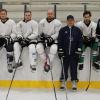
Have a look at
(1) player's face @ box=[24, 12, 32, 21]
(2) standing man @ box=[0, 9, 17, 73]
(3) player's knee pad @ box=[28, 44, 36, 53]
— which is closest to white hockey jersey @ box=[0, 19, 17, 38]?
(2) standing man @ box=[0, 9, 17, 73]

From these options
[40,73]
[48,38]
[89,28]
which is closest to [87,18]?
[89,28]

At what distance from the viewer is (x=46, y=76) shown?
530 cm

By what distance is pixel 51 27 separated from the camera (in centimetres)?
524

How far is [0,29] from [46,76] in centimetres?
102

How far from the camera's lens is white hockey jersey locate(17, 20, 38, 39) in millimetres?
5238

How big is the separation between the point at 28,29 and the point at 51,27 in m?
0.36

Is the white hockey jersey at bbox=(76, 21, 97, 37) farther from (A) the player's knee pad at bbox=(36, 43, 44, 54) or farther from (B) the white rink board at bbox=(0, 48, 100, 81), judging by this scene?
(A) the player's knee pad at bbox=(36, 43, 44, 54)

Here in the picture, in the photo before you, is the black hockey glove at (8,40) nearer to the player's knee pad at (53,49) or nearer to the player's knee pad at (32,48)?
the player's knee pad at (32,48)

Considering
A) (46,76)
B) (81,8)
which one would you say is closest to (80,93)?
(46,76)

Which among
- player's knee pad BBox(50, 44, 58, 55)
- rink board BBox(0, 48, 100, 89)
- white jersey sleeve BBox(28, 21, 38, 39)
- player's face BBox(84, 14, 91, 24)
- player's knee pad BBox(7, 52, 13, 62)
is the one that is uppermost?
player's face BBox(84, 14, 91, 24)

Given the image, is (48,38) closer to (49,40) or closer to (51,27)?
(49,40)

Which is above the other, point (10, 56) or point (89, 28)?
point (89, 28)

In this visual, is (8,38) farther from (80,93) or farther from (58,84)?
(80,93)

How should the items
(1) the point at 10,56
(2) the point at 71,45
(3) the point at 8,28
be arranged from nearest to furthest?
(2) the point at 71,45 → (1) the point at 10,56 → (3) the point at 8,28
